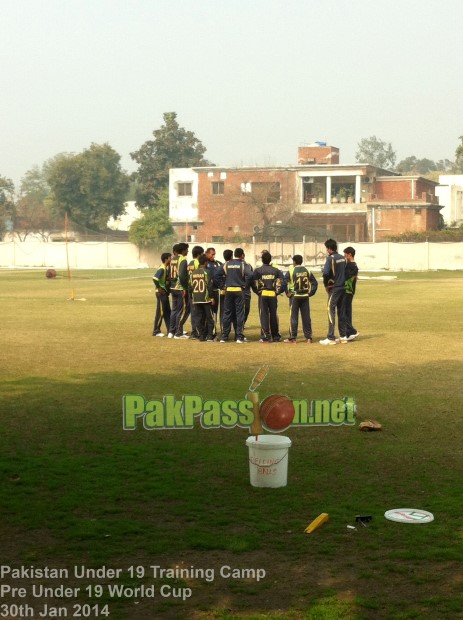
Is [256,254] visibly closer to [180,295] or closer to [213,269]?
[180,295]

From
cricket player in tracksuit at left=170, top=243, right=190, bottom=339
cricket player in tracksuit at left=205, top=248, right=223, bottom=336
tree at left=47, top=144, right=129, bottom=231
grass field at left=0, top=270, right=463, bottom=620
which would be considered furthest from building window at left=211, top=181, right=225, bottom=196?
grass field at left=0, top=270, right=463, bottom=620

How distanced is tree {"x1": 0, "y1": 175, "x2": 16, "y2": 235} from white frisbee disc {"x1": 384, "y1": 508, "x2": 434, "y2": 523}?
9911cm

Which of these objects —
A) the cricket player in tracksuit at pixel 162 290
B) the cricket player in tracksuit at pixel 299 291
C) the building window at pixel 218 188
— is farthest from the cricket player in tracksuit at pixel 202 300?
the building window at pixel 218 188

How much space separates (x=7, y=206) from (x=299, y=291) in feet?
297

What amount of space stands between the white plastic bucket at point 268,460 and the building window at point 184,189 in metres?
82.4

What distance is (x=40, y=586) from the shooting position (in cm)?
649

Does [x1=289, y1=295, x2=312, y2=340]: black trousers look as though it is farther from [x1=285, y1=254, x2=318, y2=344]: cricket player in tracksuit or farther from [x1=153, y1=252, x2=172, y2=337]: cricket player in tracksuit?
[x1=153, y1=252, x2=172, y2=337]: cricket player in tracksuit

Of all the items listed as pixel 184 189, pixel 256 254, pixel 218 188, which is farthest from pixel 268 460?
pixel 184 189

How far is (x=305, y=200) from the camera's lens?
86625mm

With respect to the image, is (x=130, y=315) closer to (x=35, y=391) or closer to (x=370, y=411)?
(x=35, y=391)

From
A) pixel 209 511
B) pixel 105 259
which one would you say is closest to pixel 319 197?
pixel 105 259

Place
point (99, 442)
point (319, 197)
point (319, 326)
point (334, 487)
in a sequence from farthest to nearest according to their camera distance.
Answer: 1. point (319, 197)
2. point (319, 326)
3. point (99, 442)
4. point (334, 487)

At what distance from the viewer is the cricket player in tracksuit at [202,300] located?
21416 millimetres

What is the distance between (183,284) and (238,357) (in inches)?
Answer: 149
